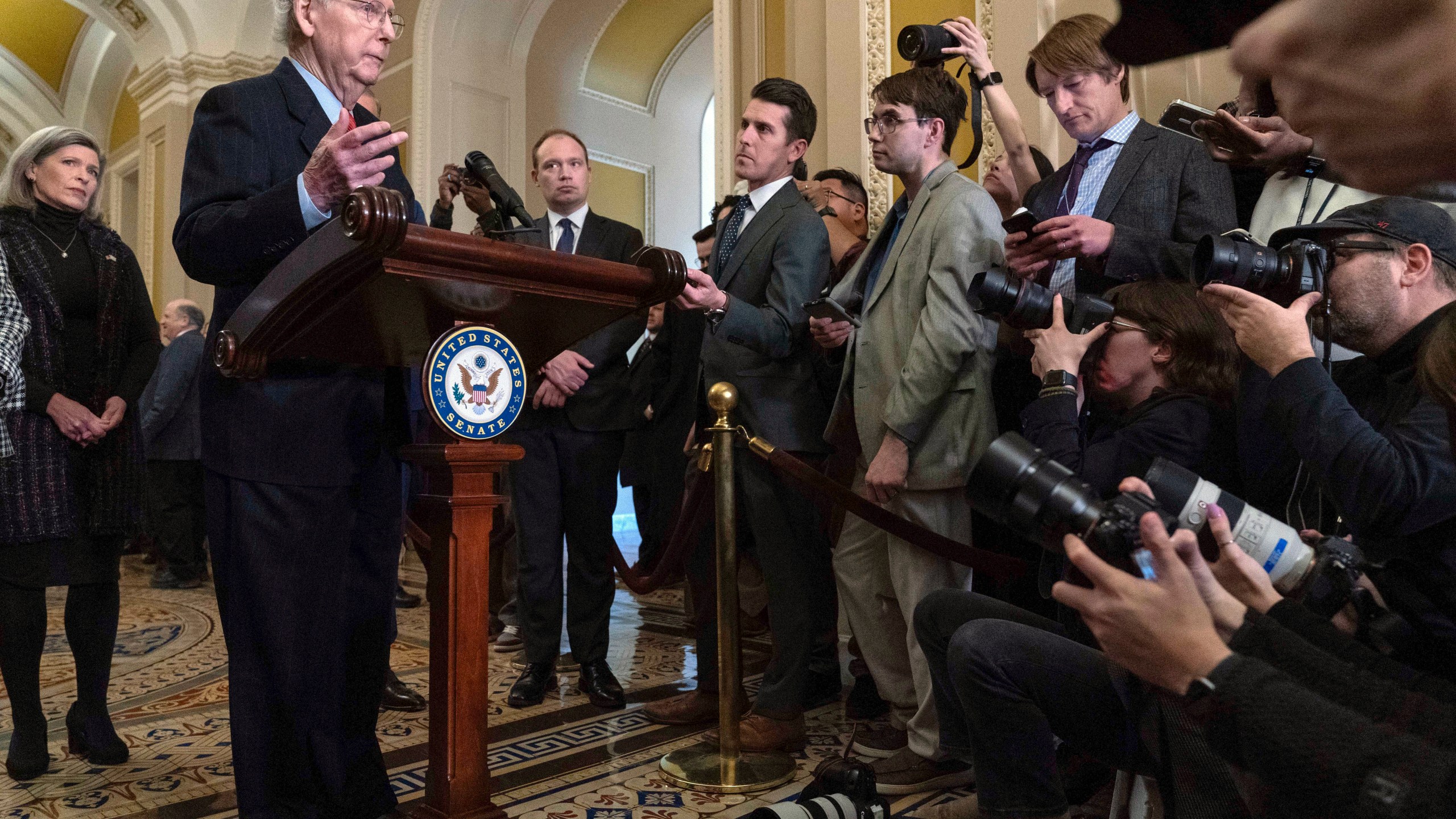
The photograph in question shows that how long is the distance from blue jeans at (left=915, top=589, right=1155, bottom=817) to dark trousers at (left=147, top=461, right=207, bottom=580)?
5513 millimetres

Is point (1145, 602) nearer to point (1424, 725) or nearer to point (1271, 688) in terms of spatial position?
point (1271, 688)

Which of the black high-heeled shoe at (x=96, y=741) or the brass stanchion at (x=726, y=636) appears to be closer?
the brass stanchion at (x=726, y=636)

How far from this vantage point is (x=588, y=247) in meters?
3.42

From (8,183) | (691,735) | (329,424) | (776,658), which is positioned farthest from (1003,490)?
(8,183)

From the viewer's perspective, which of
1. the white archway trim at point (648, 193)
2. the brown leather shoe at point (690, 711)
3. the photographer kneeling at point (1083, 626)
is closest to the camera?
the photographer kneeling at point (1083, 626)

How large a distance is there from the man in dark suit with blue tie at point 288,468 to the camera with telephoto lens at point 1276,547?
1.17 metres

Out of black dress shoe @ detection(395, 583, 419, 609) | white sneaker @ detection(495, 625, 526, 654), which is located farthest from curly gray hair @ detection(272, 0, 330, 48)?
black dress shoe @ detection(395, 583, 419, 609)

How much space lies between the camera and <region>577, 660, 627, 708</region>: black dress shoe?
118 inches

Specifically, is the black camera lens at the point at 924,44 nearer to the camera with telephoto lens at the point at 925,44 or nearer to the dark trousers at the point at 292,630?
the camera with telephoto lens at the point at 925,44

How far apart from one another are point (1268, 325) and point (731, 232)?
165 cm

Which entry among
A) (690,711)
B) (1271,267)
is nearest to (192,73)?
(690,711)

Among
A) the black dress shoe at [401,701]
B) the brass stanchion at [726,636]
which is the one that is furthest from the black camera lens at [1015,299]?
the black dress shoe at [401,701]

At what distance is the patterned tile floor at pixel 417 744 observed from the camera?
221 cm

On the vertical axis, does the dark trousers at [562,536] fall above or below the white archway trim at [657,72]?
below
